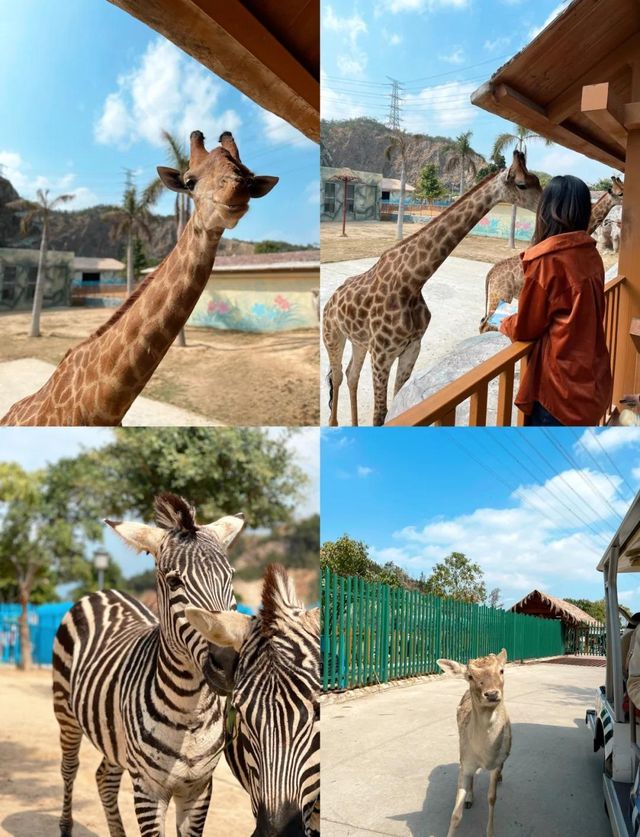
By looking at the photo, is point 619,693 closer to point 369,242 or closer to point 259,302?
point 369,242

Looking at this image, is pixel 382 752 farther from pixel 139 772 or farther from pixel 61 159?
pixel 61 159

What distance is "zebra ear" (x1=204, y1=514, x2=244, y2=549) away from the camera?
225cm

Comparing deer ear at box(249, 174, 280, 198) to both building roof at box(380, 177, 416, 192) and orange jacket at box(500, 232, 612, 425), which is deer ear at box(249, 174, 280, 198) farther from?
orange jacket at box(500, 232, 612, 425)

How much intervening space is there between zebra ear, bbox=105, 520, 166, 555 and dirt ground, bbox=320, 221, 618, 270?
4.39 ft

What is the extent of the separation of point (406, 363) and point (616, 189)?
100 cm

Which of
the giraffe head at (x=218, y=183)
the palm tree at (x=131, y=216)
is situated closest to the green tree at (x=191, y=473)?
the palm tree at (x=131, y=216)

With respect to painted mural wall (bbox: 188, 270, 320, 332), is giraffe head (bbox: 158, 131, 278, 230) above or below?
below

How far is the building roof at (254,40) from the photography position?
2.31m

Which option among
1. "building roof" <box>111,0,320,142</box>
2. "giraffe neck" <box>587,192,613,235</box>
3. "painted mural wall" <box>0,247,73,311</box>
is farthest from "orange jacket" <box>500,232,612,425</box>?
"painted mural wall" <box>0,247,73,311</box>

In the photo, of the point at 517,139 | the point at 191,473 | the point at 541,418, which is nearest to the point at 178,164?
the point at 517,139

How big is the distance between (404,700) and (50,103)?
295 centimetres

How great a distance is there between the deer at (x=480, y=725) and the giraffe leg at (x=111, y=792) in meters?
1.23

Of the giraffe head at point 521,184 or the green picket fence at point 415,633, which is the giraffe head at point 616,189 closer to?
the giraffe head at point 521,184

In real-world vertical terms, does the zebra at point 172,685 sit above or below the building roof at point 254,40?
below
